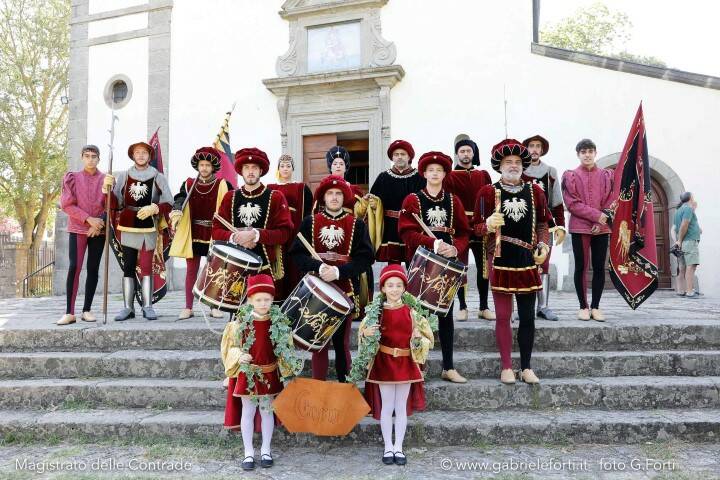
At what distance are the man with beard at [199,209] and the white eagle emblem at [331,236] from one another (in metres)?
1.95

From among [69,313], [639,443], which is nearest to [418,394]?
[639,443]

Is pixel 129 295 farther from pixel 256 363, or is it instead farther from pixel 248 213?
pixel 256 363

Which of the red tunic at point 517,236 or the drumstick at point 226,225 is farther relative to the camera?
the drumstick at point 226,225

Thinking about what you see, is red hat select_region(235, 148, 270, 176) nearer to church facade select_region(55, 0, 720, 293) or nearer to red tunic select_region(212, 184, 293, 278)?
red tunic select_region(212, 184, 293, 278)

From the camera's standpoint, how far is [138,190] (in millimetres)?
5473

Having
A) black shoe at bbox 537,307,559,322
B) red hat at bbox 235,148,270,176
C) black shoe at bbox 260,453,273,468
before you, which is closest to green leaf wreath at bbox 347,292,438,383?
black shoe at bbox 260,453,273,468

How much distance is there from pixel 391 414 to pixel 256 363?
98cm

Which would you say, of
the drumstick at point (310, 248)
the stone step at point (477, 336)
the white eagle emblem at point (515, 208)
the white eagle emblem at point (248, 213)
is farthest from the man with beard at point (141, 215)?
the white eagle emblem at point (515, 208)

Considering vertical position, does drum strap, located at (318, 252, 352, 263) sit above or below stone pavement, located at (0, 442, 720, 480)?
above

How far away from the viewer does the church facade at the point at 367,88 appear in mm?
9273

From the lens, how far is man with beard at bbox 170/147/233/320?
5438mm

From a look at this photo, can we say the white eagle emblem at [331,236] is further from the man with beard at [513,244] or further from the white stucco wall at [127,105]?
the white stucco wall at [127,105]

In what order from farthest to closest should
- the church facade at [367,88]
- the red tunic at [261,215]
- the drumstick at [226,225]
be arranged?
the church facade at [367,88] < the red tunic at [261,215] < the drumstick at [226,225]

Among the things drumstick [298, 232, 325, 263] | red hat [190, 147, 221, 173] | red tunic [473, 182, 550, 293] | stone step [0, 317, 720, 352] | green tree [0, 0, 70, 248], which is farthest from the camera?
green tree [0, 0, 70, 248]
